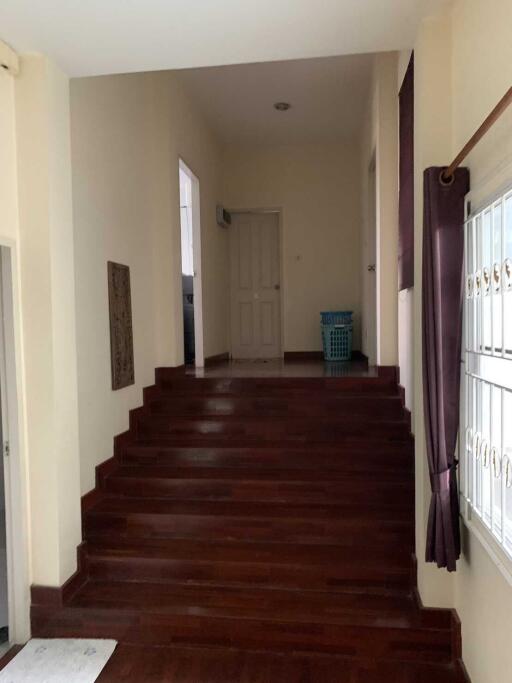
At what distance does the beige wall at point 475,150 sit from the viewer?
5.64 ft

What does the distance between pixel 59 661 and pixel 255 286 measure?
510 centimetres

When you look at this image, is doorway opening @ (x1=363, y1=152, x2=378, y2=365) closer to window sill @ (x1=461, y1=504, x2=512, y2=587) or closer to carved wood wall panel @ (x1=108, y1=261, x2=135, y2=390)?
carved wood wall panel @ (x1=108, y1=261, x2=135, y2=390)

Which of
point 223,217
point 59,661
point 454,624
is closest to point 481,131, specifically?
point 454,624

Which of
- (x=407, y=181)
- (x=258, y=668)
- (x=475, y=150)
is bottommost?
(x=258, y=668)

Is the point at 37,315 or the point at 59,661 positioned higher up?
the point at 37,315

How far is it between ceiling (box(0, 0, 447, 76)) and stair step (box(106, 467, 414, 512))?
236 cm

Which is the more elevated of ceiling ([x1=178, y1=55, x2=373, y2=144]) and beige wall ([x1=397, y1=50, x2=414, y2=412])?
ceiling ([x1=178, y1=55, x2=373, y2=144])

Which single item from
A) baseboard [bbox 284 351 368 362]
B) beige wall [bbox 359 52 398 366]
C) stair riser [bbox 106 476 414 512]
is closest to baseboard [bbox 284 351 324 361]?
baseboard [bbox 284 351 368 362]

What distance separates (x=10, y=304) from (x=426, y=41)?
232 cm

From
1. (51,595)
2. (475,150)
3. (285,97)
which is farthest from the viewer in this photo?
(285,97)

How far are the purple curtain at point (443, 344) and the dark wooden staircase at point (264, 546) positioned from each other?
2.01 ft

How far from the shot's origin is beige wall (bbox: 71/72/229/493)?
3184 millimetres

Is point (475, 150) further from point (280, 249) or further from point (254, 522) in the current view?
point (280, 249)

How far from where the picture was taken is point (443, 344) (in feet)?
6.79
